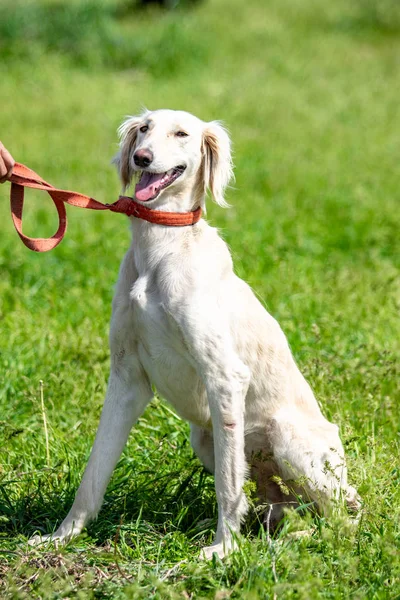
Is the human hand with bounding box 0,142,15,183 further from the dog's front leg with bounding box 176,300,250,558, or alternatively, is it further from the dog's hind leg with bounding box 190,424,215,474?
the dog's hind leg with bounding box 190,424,215,474

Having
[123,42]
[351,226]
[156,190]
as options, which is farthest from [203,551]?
[123,42]

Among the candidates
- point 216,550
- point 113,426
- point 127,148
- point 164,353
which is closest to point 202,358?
point 164,353

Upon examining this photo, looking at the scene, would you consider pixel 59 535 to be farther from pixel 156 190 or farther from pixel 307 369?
pixel 307 369

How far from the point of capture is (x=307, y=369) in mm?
4414

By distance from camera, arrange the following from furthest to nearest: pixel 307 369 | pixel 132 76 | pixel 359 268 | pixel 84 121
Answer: pixel 132 76 → pixel 84 121 → pixel 359 268 → pixel 307 369

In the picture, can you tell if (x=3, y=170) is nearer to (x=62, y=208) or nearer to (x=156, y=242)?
(x=62, y=208)

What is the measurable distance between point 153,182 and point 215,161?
31 centimetres

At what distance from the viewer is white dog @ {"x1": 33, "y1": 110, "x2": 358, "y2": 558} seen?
3.16 metres

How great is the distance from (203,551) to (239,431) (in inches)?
17.0

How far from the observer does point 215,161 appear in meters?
3.42

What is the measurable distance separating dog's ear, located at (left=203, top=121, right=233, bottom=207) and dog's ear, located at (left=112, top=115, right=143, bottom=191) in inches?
10.9

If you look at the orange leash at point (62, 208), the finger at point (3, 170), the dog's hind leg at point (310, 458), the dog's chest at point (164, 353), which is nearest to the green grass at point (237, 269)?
the dog's hind leg at point (310, 458)

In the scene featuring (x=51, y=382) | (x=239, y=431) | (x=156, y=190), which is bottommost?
(x=51, y=382)

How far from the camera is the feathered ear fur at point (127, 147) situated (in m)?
3.46
